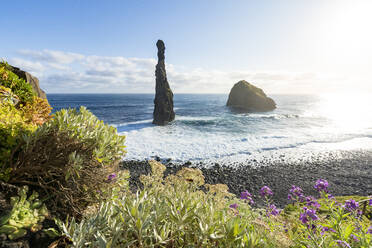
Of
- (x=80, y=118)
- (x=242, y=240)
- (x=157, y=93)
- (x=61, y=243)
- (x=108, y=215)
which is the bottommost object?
(x=61, y=243)

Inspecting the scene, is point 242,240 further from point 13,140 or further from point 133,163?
point 133,163

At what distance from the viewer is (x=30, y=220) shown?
2.37 m

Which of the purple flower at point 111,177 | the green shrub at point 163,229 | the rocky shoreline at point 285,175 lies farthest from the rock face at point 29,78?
the rocky shoreline at point 285,175

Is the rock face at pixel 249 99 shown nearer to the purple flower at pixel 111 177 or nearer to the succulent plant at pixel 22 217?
the purple flower at pixel 111 177

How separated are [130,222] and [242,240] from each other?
128cm

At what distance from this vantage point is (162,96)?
128 feet

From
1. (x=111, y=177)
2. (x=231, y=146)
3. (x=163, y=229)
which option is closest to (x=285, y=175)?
(x=231, y=146)

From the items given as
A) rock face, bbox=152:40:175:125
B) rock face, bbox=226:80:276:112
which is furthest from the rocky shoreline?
rock face, bbox=226:80:276:112

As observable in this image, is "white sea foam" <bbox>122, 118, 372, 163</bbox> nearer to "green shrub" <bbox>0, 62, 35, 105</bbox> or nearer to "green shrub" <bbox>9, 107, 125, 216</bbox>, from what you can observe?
"green shrub" <bbox>0, 62, 35, 105</bbox>

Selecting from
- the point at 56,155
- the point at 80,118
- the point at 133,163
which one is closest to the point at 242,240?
the point at 56,155

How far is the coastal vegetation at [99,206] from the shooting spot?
2053mm

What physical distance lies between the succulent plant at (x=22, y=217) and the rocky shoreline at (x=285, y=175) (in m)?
8.68

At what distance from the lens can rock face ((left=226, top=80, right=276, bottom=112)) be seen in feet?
216

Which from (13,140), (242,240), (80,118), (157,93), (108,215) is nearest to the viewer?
(242,240)
